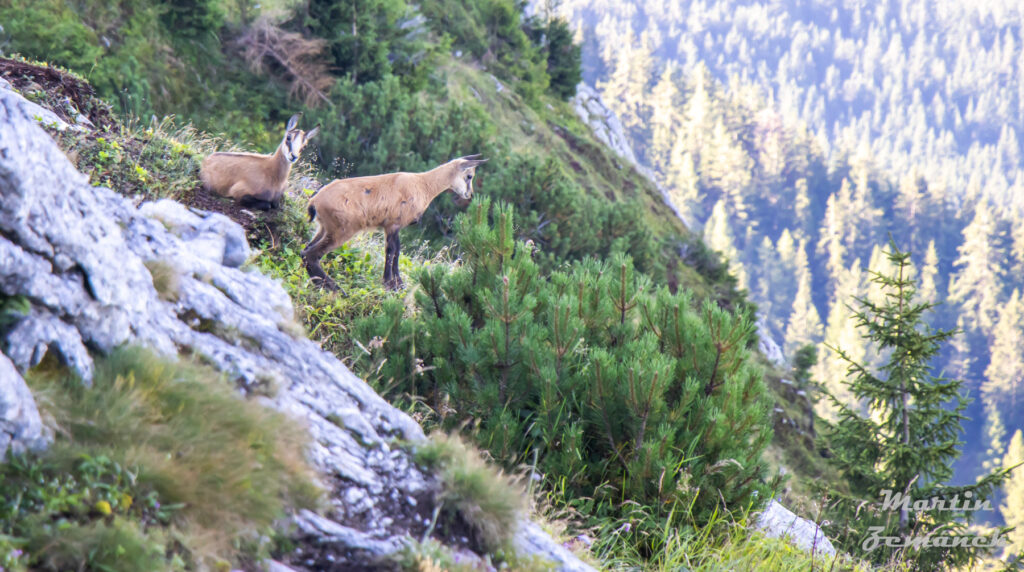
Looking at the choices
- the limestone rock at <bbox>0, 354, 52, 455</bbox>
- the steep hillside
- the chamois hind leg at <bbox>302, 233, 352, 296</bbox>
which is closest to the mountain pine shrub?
the steep hillside

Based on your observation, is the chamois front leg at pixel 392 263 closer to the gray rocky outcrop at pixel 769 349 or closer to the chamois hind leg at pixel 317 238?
the chamois hind leg at pixel 317 238

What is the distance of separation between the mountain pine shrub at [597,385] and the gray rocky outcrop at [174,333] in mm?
1156

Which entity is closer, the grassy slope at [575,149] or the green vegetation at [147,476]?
the green vegetation at [147,476]

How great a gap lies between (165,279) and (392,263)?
13.7 ft

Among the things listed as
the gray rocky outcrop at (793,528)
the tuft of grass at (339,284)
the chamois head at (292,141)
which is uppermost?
the chamois head at (292,141)

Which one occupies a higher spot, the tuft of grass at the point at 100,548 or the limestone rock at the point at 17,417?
the limestone rock at the point at 17,417

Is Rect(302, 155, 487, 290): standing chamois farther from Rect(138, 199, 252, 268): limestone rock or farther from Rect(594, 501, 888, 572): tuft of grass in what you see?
Rect(594, 501, 888, 572): tuft of grass

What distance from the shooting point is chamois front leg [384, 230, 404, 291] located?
25.8ft

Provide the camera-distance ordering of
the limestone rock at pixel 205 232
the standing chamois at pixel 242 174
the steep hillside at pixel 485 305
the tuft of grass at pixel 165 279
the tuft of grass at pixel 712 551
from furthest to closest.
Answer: the standing chamois at pixel 242 174
the steep hillside at pixel 485 305
the limestone rock at pixel 205 232
the tuft of grass at pixel 712 551
the tuft of grass at pixel 165 279

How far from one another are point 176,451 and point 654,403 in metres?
3.25

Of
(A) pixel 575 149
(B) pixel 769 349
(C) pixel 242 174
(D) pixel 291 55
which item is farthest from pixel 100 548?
(A) pixel 575 149

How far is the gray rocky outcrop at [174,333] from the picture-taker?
2.88m

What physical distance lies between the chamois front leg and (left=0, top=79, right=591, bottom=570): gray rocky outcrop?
3.38 meters

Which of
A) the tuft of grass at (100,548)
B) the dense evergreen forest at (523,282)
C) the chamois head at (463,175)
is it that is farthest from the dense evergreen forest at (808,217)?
the tuft of grass at (100,548)
